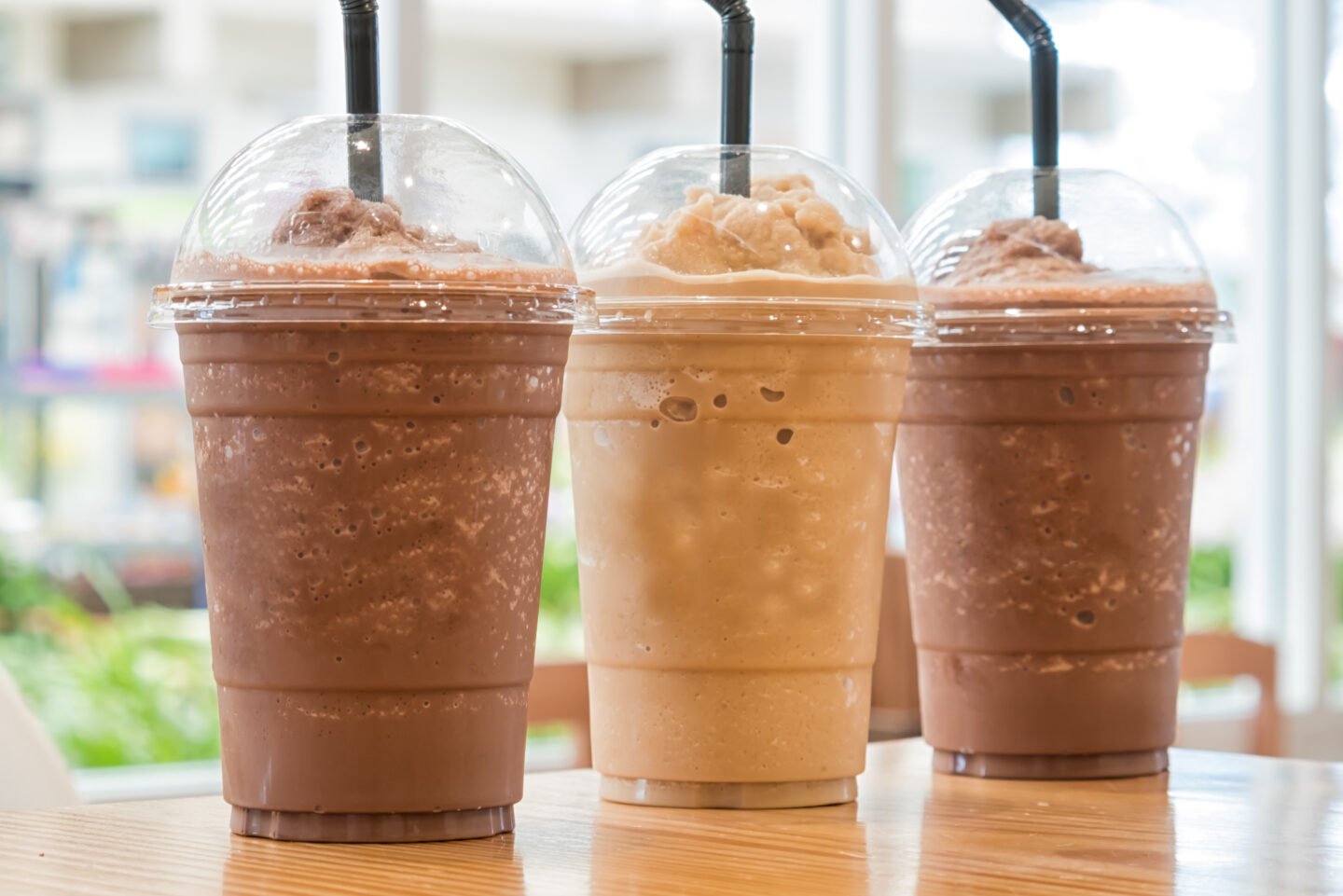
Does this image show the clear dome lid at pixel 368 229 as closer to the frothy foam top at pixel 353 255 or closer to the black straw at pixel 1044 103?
the frothy foam top at pixel 353 255

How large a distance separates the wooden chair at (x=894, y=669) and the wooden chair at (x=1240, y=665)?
16.3 inches

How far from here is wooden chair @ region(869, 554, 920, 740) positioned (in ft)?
7.79

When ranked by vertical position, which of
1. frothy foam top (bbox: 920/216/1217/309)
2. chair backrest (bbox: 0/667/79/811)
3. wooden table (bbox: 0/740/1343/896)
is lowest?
chair backrest (bbox: 0/667/79/811)

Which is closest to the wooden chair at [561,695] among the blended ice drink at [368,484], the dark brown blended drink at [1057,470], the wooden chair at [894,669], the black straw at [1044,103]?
the wooden chair at [894,669]

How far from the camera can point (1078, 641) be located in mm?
1158

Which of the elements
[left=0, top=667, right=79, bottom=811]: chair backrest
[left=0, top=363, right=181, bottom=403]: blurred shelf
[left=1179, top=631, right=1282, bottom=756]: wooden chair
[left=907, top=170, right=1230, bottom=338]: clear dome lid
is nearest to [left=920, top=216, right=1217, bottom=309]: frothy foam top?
[left=907, top=170, right=1230, bottom=338]: clear dome lid

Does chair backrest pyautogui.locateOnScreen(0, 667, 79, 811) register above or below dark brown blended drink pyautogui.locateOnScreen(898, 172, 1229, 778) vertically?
below

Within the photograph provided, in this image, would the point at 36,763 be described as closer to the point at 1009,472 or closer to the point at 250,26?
the point at 1009,472

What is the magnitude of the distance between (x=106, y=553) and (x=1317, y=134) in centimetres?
253

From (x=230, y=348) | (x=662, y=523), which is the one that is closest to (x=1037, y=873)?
(x=662, y=523)

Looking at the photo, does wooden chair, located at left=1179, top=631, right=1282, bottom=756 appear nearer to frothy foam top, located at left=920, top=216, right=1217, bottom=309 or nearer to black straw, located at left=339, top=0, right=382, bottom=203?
frothy foam top, located at left=920, top=216, right=1217, bottom=309

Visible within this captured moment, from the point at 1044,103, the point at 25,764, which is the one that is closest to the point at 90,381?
the point at 25,764

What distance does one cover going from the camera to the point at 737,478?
3.22ft

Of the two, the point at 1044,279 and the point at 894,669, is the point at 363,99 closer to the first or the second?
the point at 1044,279
